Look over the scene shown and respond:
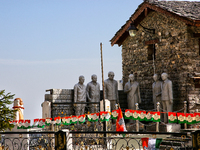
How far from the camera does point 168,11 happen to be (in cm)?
1867

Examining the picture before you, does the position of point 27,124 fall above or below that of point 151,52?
below

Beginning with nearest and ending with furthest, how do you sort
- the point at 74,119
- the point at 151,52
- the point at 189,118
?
the point at 189,118, the point at 74,119, the point at 151,52

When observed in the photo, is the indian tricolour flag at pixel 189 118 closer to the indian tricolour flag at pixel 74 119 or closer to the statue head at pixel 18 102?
the indian tricolour flag at pixel 74 119

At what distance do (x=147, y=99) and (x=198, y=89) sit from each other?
2.99 meters

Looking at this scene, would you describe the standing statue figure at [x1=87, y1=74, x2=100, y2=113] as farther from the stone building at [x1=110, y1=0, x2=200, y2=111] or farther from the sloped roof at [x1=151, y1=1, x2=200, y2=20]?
the sloped roof at [x1=151, y1=1, x2=200, y2=20]

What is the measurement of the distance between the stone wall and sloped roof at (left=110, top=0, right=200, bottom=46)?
0.39 m

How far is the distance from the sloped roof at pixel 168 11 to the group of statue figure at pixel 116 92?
9.27 ft

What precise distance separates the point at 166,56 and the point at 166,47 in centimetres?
46

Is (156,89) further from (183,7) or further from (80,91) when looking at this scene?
(183,7)

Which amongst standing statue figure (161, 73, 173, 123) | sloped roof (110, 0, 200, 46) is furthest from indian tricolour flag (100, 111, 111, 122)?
sloped roof (110, 0, 200, 46)

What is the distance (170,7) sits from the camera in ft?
63.4

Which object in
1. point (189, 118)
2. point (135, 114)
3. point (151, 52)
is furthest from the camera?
point (151, 52)

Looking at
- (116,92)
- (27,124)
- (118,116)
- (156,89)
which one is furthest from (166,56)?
(27,124)

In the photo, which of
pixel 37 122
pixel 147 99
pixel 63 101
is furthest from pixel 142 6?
pixel 37 122
